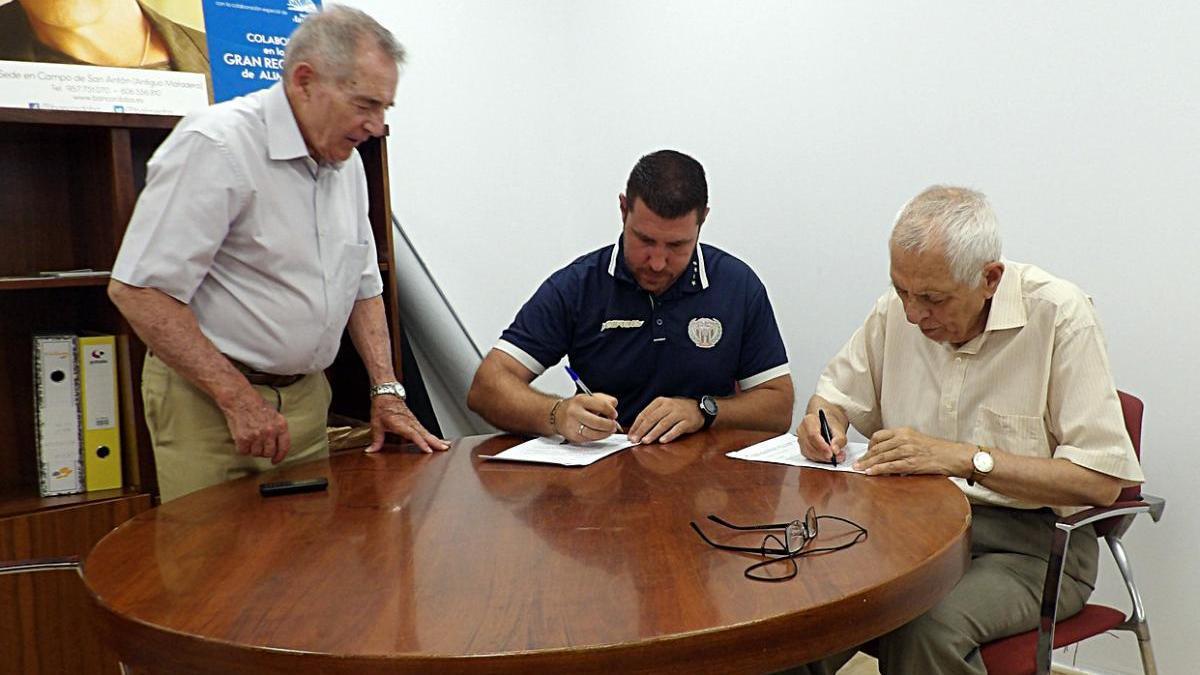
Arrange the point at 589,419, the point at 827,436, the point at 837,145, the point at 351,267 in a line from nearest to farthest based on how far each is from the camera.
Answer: the point at 827,436 < the point at 589,419 < the point at 351,267 < the point at 837,145

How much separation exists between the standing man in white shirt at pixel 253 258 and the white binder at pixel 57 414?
1.79 ft

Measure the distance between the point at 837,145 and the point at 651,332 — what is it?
1.04m

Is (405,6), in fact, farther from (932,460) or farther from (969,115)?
(932,460)

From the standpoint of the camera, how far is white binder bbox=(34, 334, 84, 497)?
2.62 meters

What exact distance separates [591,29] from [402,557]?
2.93 meters

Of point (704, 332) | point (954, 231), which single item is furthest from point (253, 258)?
point (954, 231)

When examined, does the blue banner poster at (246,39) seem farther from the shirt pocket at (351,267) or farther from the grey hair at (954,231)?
the grey hair at (954,231)

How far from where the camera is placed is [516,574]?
1451mm

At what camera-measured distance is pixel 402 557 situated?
155cm

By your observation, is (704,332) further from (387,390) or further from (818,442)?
(387,390)

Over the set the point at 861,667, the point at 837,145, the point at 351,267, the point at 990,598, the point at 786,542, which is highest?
the point at 837,145

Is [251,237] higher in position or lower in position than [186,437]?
higher

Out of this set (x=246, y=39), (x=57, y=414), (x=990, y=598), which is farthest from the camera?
(x=246, y=39)

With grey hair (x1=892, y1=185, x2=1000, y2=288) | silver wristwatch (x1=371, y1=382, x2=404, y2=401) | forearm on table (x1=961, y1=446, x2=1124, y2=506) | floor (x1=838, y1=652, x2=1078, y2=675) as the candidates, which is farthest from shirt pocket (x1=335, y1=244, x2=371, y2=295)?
floor (x1=838, y1=652, x2=1078, y2=675)
